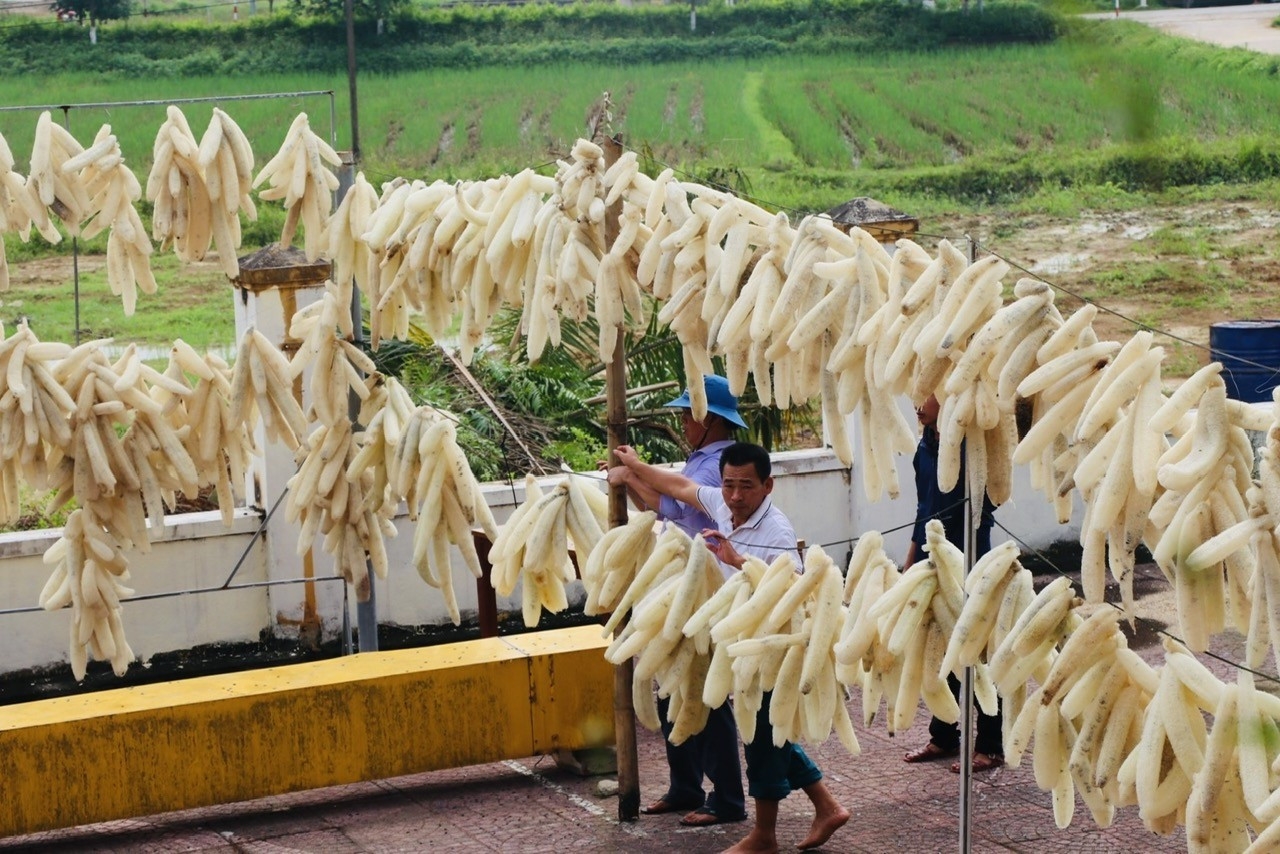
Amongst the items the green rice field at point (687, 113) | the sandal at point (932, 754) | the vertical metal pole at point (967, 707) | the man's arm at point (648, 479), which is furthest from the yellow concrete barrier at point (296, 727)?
the green rice field at point (687, 113)

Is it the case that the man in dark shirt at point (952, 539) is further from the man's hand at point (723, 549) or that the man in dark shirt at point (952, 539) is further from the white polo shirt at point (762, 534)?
the man's hand at point (723, 549)

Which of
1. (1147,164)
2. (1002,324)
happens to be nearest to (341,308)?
(1002,324)

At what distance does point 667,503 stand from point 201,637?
3192 millimetres

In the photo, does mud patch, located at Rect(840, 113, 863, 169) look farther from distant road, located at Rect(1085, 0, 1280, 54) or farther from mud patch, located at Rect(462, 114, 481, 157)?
distant road, located at Rect(1085, 0, 1280, 54)

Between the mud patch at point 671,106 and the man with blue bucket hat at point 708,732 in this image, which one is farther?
the mud patch at point 671,106

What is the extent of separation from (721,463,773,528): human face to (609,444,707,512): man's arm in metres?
0.20

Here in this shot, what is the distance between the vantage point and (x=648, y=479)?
14.9 ft

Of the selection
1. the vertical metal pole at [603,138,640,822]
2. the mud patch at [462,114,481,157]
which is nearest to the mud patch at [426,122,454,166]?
the mud patch at [462,114,481,157]

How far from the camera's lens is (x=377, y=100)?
27.1 meters

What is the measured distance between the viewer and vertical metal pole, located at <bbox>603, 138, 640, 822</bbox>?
4617 mm

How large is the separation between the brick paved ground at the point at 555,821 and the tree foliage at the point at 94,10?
83.8 ft

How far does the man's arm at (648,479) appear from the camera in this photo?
14.9 ft

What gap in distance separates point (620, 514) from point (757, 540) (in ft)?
1.63

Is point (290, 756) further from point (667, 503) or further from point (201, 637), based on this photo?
point (201, 637)
